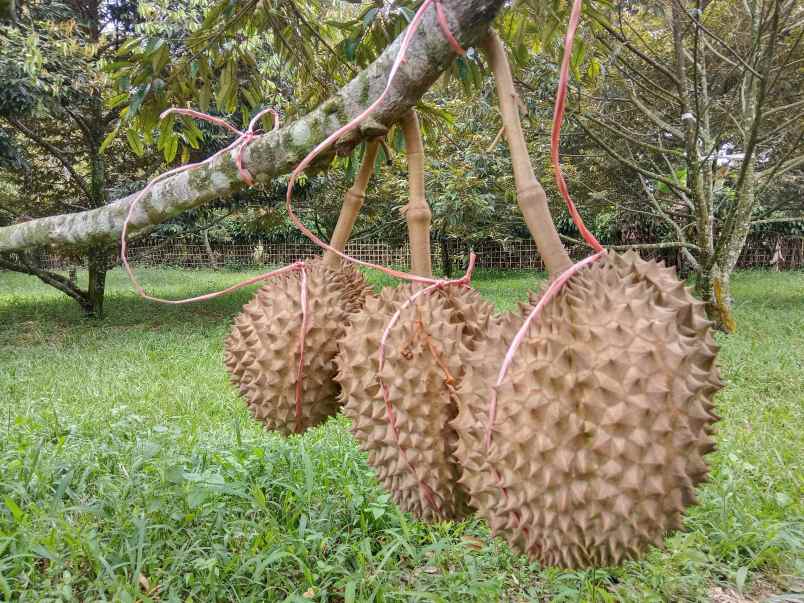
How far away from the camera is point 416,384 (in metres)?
0.85

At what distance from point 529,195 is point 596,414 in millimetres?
270

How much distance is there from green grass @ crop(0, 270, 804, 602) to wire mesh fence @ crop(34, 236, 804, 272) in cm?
665

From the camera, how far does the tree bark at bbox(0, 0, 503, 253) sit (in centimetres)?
77

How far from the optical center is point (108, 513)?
98.3 inches

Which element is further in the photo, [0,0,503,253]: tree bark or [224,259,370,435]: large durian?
[224,259,370,435]: large durian

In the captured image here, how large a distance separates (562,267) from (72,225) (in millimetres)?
1121

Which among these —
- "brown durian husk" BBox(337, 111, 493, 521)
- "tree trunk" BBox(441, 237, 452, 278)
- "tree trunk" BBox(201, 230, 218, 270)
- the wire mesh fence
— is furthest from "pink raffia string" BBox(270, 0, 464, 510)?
"tree trunk" BBox(201, 230, 218, 270)

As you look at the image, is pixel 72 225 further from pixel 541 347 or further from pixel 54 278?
pixel 54 278

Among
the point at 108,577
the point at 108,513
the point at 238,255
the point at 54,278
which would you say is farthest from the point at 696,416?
the point at 238,255

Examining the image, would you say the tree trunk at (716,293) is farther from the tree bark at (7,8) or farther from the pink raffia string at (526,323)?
the tree bark at (7,8)

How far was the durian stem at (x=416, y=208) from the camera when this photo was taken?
89 cm

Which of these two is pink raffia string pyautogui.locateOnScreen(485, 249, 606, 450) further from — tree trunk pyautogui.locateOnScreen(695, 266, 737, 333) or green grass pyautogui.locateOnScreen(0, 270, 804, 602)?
tree trunk pyautogui.locateOnScreen(695, 266, 737, 333)

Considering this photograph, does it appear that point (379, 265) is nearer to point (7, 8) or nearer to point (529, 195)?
point (529, 195)

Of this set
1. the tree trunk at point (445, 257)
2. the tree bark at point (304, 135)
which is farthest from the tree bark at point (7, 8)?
the tree trunk at point (445, 257)
